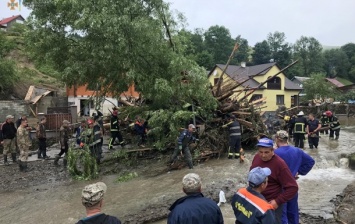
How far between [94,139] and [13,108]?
13995mm

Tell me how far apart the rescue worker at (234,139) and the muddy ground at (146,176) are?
99.9 inches

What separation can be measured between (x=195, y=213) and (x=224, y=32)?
282 feet

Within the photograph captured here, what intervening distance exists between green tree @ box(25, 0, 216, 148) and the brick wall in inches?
438

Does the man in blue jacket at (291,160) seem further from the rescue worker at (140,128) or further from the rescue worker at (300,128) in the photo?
the rescue worker at (140,128)

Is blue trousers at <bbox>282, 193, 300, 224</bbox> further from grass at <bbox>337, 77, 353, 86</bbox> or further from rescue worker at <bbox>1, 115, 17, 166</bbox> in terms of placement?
grass at <bbox>337, 77, 353, 86</bbox>

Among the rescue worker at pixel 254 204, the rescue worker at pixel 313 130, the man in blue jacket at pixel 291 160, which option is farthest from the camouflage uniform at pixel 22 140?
the rescue worker at pixel 313 130

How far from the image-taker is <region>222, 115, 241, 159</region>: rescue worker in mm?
11773

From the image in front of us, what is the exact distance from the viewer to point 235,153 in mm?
12078

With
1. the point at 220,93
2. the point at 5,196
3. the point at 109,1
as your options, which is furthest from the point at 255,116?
the point at 5,196

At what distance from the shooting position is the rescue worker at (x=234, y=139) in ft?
38.6

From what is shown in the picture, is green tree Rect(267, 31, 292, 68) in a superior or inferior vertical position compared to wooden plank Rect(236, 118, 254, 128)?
superior

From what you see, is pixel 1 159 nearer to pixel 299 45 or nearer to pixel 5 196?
pixel 5 196

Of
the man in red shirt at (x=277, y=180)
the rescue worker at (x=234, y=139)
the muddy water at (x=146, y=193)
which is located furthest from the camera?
the rescue worker at (x=234, y=139)

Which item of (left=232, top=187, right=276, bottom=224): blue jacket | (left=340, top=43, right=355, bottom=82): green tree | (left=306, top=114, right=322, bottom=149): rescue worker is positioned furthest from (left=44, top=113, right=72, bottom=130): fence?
(left=340, top=43, right=355, bottom=82): green tree
